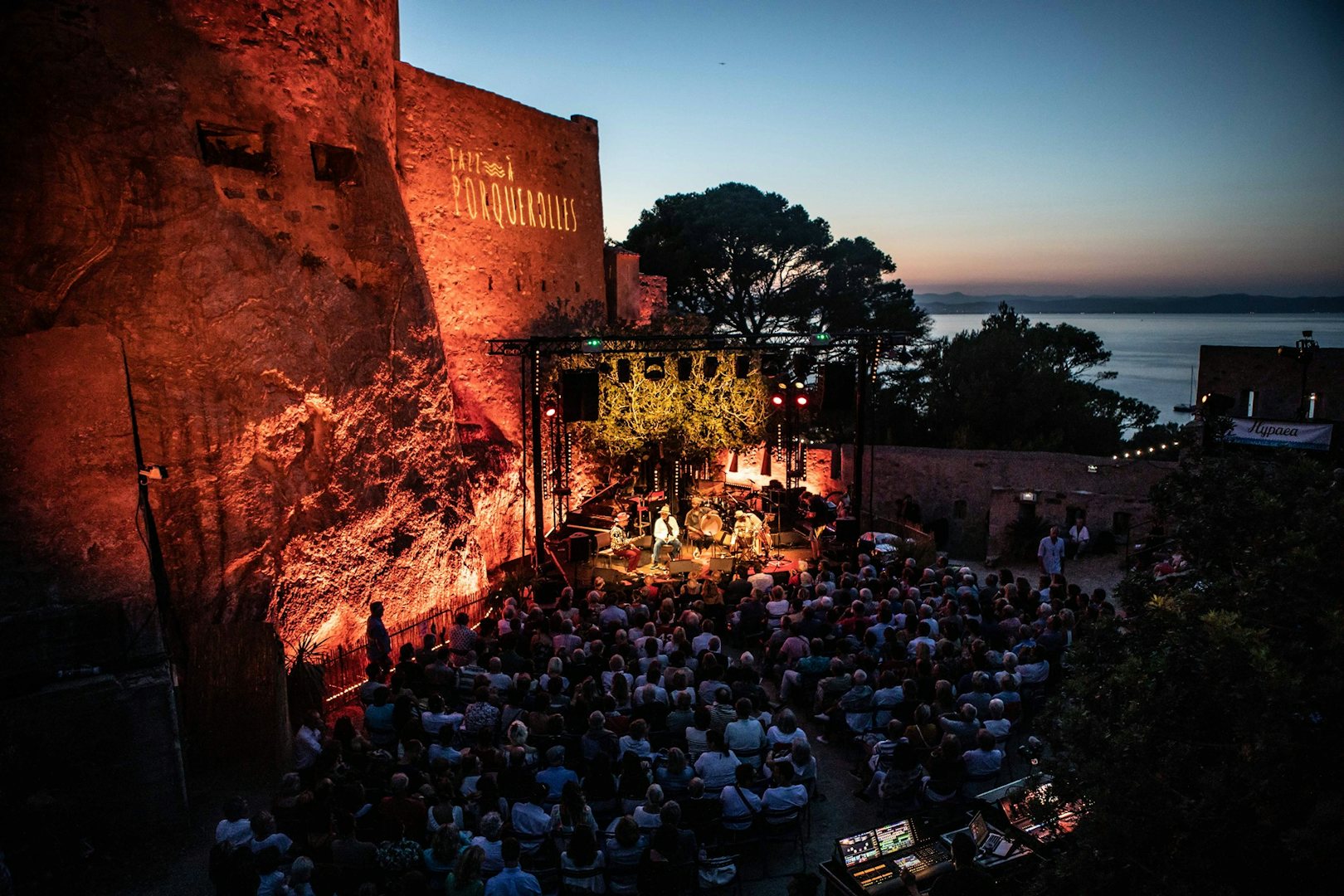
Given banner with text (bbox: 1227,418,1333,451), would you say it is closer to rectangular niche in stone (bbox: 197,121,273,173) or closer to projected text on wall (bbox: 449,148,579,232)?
projected text on wall (bbox: 449,148,579,232)

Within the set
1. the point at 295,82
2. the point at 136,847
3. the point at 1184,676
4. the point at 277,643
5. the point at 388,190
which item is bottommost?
the point at 136,847

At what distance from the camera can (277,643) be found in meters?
7.40

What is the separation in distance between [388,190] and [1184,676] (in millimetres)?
11246

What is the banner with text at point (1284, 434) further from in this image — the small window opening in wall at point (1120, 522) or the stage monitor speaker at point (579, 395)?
the stage monitor speaker at point (579, 395)

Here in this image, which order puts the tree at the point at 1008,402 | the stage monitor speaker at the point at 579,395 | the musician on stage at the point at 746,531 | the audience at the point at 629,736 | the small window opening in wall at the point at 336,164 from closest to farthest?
the audience at the point at 629,736 → the small window opening in wall at the point at 336,164 → the stage monitor speaker at the point at 579,395 → the musician on stage at the point at 746,531 → the tree at the point at 1008,402

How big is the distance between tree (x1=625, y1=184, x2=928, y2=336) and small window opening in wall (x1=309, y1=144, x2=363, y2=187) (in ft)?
65.0

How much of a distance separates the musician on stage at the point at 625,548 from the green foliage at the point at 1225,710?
36.3ft

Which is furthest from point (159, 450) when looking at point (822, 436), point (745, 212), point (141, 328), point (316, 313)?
point (745, 212)

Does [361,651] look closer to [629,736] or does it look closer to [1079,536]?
[629,736]

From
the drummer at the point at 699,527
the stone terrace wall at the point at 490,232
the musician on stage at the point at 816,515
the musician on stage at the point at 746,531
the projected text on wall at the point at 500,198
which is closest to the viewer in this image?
the stone terrace wall at the point at 490,232

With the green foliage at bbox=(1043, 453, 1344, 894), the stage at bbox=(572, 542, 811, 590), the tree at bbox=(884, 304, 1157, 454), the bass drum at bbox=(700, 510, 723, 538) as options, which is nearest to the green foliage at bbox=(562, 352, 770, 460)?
the bass drum at bbox=(700, 510, 723, 538)

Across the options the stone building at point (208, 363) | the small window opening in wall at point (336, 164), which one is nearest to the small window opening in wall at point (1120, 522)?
the stone building at point (208, 363)

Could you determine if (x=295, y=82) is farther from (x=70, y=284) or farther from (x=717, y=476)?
(x=717, y=476)

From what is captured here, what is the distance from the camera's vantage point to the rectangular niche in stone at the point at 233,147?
915 cm
